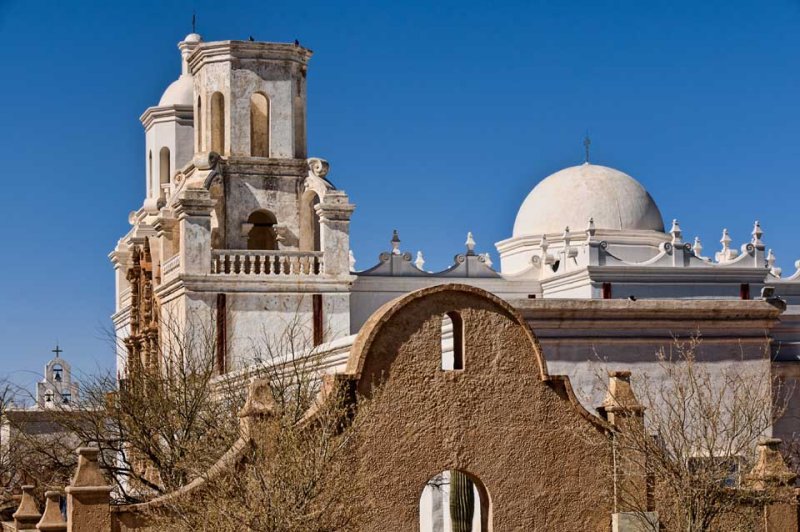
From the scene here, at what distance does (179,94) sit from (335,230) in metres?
10.8

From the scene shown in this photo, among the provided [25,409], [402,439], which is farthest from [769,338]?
[25,409]

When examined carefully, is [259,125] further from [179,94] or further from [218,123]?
[179,94]

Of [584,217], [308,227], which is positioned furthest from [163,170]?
[584,217]

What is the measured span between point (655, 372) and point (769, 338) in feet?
6.56

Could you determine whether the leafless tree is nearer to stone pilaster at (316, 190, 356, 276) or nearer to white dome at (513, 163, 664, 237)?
stone pilaster at (316, 190, 356, 276)

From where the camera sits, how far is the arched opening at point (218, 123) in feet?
148

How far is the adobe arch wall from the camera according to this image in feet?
70.2

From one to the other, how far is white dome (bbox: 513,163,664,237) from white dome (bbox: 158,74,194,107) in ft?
32.7

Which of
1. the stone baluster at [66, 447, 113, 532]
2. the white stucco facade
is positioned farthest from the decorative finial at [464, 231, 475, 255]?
the stone baluster at [66, 447, 113, 532]

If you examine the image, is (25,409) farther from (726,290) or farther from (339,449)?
(339,449)

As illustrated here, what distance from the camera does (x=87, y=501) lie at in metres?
21.2

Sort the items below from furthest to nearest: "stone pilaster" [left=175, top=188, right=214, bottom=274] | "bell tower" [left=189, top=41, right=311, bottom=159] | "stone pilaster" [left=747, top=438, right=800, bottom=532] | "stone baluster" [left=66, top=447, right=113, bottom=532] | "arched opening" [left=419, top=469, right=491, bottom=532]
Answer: "bell tower" [left=189, top=41, right=311, bottom=159]
"stone pilaster" [left=175, top=188, right=214, bottom=274]
"arched opening" [left=419, top=469, right=491, bottom=532]
"stone pilaster" [left=747, top=438, right=800, bottom=532]
"stone baluster" [left=66, top=447, right=113, bottom=532]

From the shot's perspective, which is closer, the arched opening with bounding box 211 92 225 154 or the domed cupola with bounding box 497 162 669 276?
the arched opening with bounding box 211 92 225 154

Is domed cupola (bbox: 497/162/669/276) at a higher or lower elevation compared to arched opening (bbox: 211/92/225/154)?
lower
